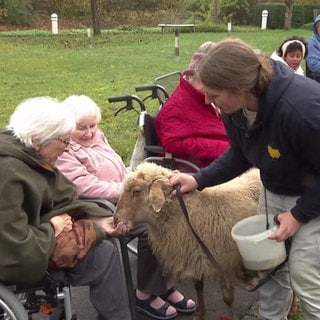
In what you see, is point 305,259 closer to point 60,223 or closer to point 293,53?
point 60,223

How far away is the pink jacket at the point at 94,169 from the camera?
3.53 meters

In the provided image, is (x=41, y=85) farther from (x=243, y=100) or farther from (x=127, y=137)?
(x=243, y=100)

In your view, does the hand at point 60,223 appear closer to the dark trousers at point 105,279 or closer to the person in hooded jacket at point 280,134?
the dark trousers at point 105,279

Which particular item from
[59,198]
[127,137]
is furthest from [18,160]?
[127,137]

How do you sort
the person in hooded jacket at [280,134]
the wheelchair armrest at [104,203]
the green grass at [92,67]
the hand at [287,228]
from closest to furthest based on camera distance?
the person in hooded jacket at [280,134] → the hand at [287,228] → the wheelchair armrest at [104,203] → the green grass at [92,67]

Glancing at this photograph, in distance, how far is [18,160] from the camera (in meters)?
2.78

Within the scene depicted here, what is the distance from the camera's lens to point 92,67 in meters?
17.0

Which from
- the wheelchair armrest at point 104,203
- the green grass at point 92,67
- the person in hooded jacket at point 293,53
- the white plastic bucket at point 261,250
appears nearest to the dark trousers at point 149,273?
the wheelchair armrest at point 104,203

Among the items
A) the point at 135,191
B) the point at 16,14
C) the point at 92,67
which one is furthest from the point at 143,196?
the point at 16,14

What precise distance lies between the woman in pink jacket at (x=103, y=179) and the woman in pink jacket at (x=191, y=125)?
428mm

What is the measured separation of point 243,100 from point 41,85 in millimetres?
11471

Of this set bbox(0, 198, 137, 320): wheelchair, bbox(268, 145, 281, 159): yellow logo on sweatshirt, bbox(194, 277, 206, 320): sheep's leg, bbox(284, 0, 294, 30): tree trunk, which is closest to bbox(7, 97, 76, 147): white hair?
bbox(0, 198, 137, 320): wheelchair

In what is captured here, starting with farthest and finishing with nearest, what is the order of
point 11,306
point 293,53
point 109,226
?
point 293,53, point 109,226, point 11,306

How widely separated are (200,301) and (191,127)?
45.4 inches
